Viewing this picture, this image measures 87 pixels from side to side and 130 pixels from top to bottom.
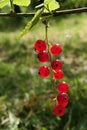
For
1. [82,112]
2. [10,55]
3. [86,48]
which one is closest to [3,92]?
[82,112]

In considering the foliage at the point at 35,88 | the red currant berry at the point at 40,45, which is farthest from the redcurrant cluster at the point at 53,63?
the foliage at the point at 35,88

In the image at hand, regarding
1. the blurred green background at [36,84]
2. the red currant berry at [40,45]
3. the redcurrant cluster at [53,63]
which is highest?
the red currant berry at [40,45]

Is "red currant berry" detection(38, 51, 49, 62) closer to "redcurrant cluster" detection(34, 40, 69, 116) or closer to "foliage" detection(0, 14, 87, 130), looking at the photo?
"redcurrant cluster" detection(34, 40, 69, 116)

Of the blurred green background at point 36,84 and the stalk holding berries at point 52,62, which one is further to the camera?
the blurred green background at point 36,84

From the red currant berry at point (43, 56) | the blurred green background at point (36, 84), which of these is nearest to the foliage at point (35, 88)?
the blurred green background at point (36, 84)

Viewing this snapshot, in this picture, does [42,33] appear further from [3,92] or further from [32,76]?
[3,92]

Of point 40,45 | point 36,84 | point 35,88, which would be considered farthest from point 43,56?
point 36,84

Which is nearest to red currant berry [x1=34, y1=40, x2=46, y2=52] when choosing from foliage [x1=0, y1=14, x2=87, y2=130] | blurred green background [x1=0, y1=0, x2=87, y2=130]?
blurred green background [x1=0, y1=0, x2=87, y2=130]

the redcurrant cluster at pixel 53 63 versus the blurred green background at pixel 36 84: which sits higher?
the redcurrant cluster at pixel 53 63

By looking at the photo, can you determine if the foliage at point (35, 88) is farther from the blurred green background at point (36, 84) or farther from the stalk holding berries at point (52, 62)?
the stalk holding berries at point (52, 62)
